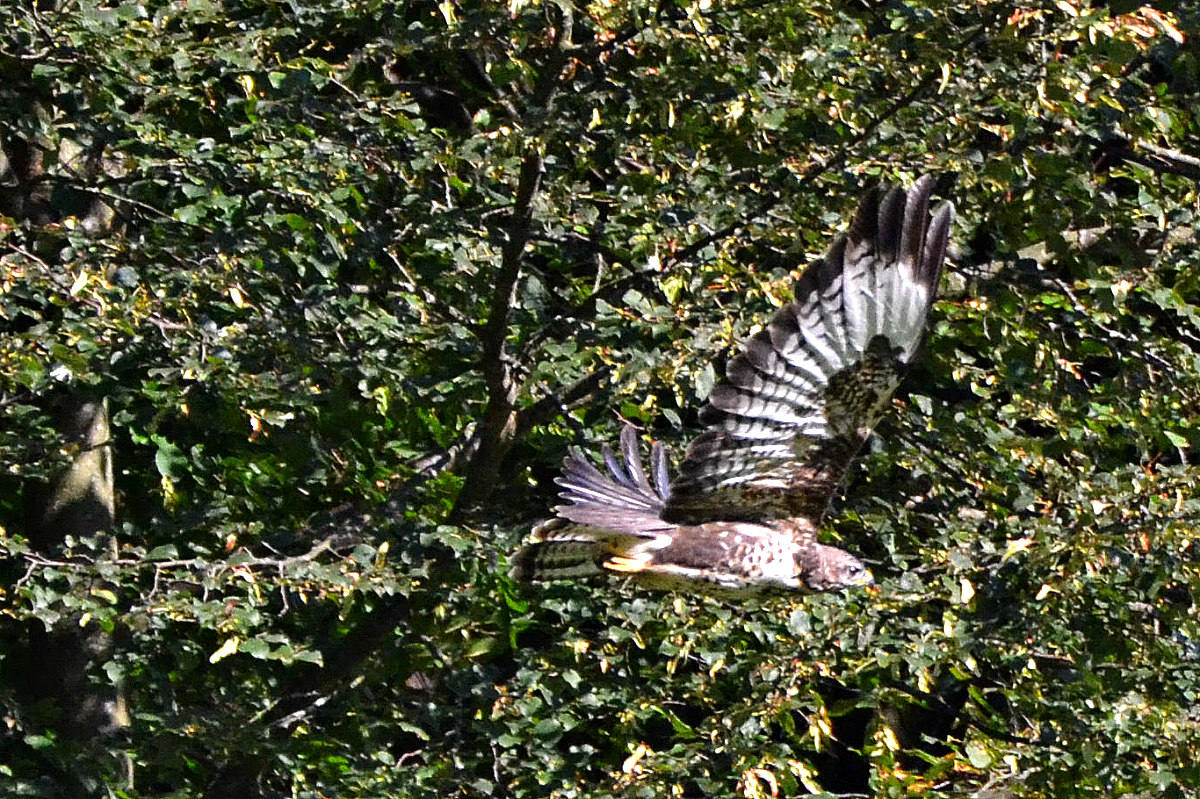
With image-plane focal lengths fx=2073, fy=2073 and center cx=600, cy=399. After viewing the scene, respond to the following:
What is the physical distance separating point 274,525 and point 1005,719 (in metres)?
2.56

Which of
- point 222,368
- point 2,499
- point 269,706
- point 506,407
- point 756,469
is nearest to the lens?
point 756,469

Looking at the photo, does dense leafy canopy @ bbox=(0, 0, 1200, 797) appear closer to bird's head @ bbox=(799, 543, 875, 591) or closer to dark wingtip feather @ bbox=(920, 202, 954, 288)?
bird's head @ bbox=(799, 543, 875, 591)

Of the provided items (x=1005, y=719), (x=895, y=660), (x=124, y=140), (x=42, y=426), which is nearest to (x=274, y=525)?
(x=42, y=426)

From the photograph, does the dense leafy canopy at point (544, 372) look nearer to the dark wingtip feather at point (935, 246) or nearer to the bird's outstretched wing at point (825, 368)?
the bird's outstretched wing at point (825, 368)

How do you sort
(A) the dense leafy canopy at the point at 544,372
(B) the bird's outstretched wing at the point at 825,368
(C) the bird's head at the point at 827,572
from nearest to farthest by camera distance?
1. (B) the bird's outstretched wing at the point at 825,368
2. (C) the bird's head at the point at 827,572
3. (A) the dense leafy canopy at the point at 544,372

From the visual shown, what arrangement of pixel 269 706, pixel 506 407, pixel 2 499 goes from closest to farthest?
Answer: pixel 506 407 → pixel 269 706 → pixel 2 499

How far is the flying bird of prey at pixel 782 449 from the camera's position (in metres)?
4.84

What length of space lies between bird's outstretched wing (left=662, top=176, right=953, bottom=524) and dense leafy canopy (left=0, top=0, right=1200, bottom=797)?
0.27m

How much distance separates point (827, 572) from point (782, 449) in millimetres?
330

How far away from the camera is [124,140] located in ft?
19.4

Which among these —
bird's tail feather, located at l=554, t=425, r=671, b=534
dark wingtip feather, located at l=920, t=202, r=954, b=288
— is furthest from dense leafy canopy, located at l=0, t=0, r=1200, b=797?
dark wingtip feather, located at l=920, t=202, r=954, b=288

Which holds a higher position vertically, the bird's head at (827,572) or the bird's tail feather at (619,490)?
the bird's tail feather at (619,490)

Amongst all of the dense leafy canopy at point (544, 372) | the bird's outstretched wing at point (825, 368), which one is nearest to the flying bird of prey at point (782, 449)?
the bird's outstretched wing at point (825, 368)

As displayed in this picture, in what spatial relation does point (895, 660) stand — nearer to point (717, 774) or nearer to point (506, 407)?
point (717, 774)
